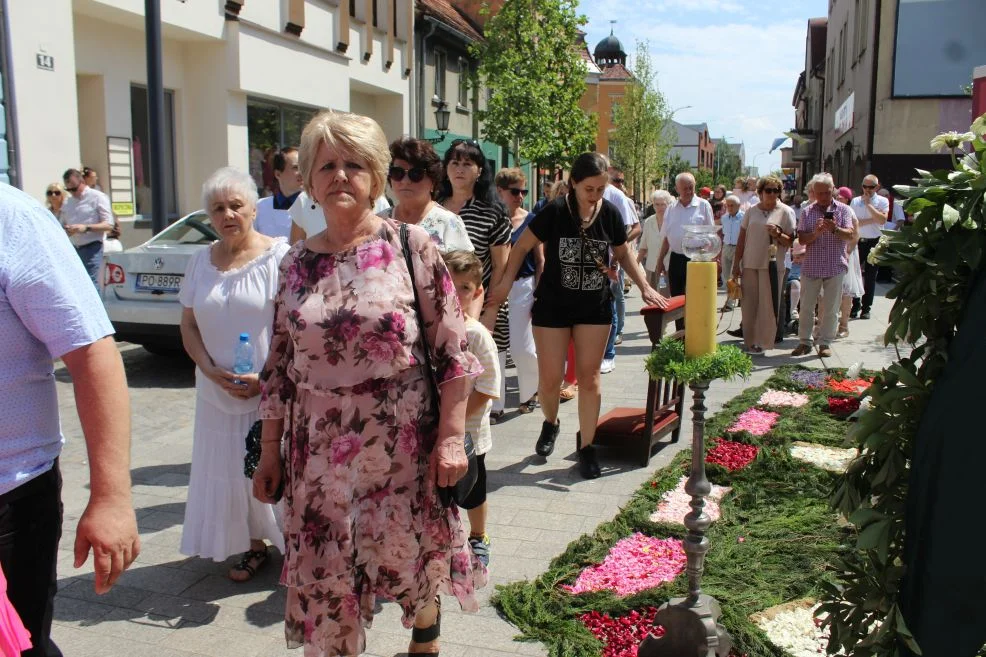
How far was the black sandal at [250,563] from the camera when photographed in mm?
4160

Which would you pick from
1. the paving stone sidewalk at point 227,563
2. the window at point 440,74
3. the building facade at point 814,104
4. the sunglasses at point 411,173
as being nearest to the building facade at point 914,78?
the window at point 440,74

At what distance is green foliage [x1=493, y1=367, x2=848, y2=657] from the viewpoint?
3.54 m

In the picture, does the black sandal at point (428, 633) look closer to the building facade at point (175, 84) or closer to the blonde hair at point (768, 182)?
the blonde hair at point (768, 182)

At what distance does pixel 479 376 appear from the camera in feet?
11.4

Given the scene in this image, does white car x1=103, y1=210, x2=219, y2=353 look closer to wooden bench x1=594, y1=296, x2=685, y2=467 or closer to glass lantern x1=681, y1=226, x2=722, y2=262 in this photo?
wooden bench x1=594, y1=296, x2=685, y2=467

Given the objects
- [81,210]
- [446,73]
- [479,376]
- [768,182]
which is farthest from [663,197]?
[446,73]

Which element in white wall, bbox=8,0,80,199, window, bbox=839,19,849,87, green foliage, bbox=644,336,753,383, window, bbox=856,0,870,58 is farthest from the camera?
window, bbox=839,19,849,87

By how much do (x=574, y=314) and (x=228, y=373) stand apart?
225 cm

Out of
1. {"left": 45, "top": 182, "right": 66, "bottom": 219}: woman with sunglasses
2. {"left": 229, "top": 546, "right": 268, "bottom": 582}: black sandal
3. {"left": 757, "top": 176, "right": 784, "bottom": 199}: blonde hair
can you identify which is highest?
{"left": 757, "top": 176, "right": 784, "bottom": 199}: blonde hair

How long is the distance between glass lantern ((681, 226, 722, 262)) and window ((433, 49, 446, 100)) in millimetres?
24690

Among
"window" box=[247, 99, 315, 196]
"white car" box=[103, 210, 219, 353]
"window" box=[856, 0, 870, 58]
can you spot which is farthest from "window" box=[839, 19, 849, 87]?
"white car" box=[103, 210, 219, 353]

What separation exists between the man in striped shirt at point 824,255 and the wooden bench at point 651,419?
13.6 ft

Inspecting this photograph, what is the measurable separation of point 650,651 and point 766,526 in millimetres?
1627

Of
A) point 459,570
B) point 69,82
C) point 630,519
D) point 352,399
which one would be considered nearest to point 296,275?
point 352,399
